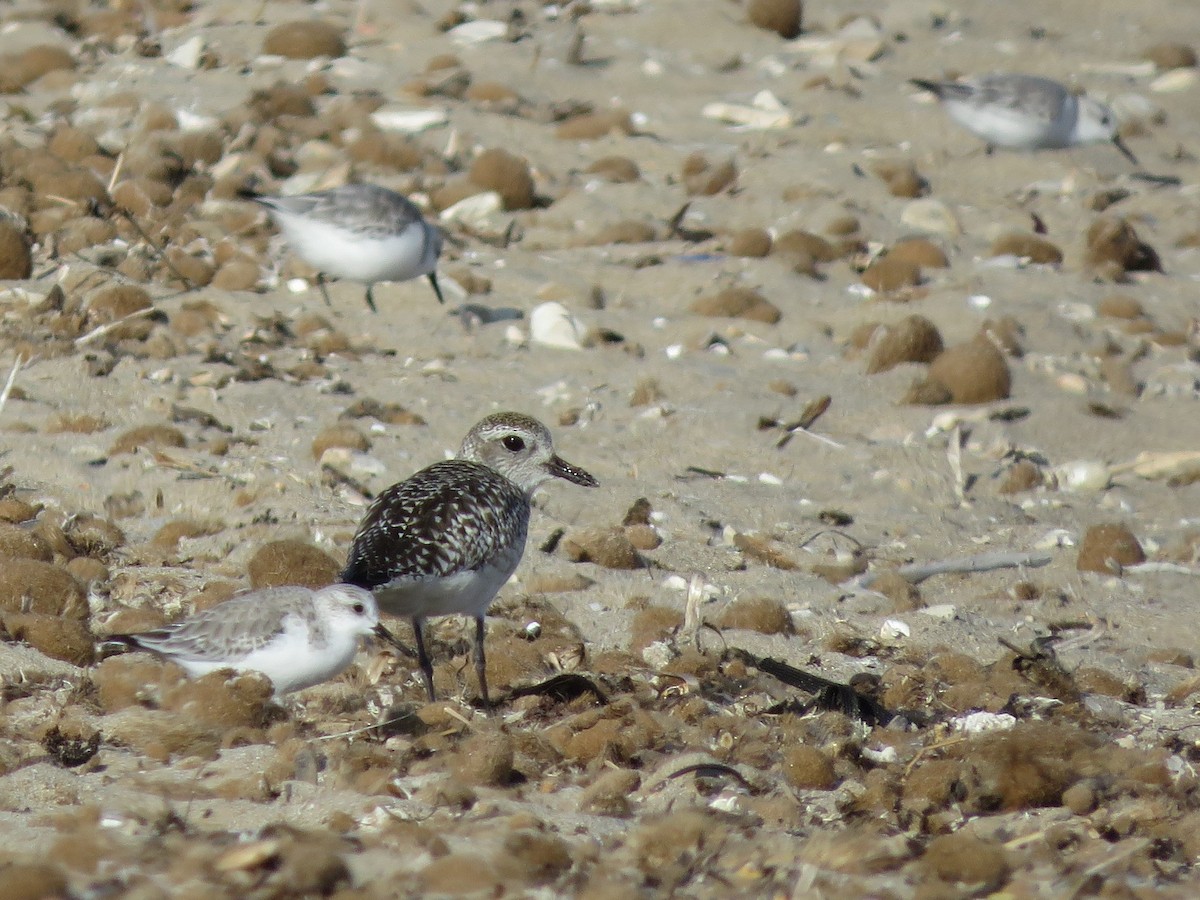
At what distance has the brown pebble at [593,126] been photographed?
1017 cm

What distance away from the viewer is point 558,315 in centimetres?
799

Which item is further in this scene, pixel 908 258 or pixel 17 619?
pixel 908 258

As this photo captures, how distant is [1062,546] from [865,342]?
6.49 feet

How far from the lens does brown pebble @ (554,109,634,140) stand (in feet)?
33.4

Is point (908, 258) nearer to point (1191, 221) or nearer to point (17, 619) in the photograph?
point (1191, 221)

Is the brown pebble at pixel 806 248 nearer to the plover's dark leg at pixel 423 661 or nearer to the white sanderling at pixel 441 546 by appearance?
the white sanderling at pixel 441 546

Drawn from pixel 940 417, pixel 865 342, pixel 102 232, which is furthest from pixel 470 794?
pixel 102 232

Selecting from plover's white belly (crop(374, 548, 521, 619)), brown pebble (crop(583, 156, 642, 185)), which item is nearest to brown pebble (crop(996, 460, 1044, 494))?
plover's white belly (crop(374, 548, 521, 619))

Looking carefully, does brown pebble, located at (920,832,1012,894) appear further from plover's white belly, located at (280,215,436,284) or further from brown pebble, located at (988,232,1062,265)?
brown pebble, located at (988,232,1062,265)

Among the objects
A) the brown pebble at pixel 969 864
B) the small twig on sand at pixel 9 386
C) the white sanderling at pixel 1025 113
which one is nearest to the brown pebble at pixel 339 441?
the small twig on sand at pixel 9 386

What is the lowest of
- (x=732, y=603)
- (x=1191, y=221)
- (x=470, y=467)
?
(x=1191, y=221)

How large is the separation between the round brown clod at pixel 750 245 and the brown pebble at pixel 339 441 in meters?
3.01

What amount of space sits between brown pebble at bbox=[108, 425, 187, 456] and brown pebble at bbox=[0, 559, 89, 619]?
1481 millimetres

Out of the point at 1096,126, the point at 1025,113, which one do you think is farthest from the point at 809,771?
the point at 1096,126
